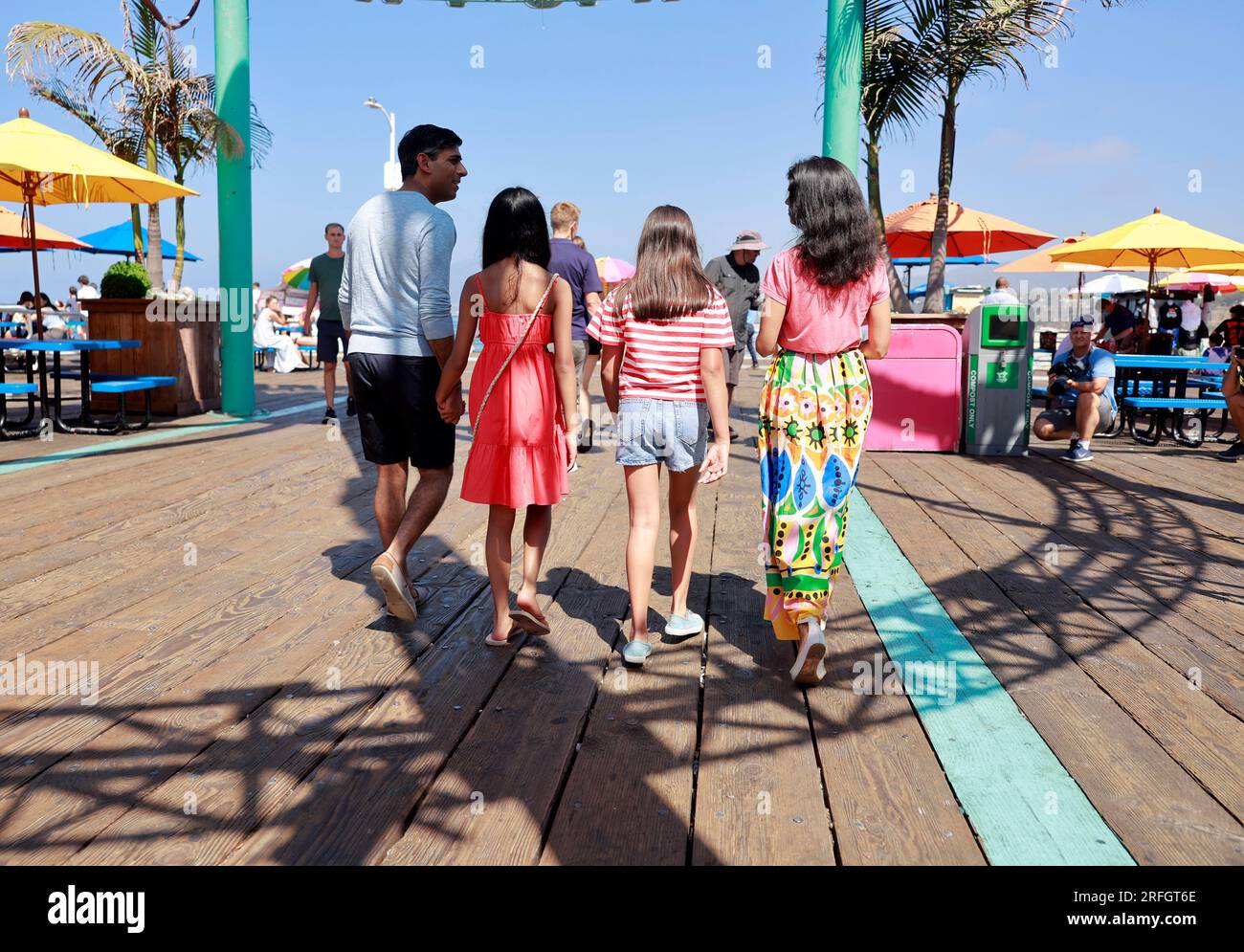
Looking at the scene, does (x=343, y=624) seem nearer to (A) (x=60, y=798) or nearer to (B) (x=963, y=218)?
(A) (x=60, y=798)

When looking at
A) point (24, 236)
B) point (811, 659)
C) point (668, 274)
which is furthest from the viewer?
point (24, 236)

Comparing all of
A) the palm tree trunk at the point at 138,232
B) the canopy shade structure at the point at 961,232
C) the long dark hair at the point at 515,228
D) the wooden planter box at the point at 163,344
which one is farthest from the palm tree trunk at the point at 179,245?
the long dark hair at the point at 515,228

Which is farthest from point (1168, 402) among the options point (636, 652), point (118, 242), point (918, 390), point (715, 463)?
point (118, 242)

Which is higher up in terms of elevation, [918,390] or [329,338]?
[329,338]

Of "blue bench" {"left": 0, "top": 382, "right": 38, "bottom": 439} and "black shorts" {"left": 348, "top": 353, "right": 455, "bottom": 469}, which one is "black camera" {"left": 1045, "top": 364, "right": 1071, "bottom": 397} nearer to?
"black shorts" {"left": 348, "top": 353, "right": 455, "bottom": 469}

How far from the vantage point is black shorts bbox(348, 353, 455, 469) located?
3.99 meters

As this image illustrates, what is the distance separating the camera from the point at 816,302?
138 inches

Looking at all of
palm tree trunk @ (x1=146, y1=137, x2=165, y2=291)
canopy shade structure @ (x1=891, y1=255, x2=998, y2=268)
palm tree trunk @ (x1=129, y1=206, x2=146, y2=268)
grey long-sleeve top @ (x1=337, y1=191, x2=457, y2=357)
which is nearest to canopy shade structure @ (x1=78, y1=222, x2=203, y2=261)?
palm tree trunk @ (x1=129, y1=206, x2=146, y2=268)

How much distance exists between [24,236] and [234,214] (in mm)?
5120

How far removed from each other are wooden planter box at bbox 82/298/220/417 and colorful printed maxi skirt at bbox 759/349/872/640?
8474 mm

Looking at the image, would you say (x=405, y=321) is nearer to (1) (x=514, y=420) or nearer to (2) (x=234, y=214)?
(1) (x=514, y=420)
